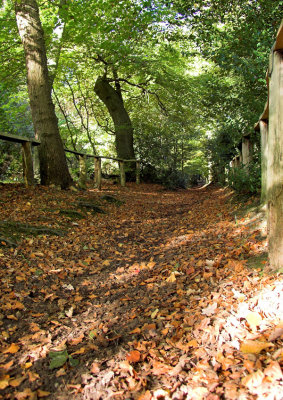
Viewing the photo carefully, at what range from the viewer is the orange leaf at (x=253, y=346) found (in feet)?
5.19

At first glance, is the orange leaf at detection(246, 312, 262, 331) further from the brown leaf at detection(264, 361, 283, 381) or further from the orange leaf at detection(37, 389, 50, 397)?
the orange leaf at detection(37, 389, 50, 397)

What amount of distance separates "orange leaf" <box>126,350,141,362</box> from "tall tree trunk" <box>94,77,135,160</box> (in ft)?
40.6

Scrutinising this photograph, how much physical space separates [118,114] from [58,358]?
13.2 meters

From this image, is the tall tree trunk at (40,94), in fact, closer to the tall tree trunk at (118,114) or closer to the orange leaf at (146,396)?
the orange leaf at (146,396)

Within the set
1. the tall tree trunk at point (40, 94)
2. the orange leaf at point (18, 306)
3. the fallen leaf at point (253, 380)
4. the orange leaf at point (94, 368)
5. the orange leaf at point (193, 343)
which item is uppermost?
the tall tree trunk at point (40, 94)

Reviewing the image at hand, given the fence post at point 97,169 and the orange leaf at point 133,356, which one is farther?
the fence post at point 97,169

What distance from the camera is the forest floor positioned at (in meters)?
1.59

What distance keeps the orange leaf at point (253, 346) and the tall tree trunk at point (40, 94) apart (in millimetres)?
6159

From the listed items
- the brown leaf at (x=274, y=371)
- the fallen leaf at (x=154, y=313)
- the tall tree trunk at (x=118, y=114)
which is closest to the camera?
the brown leaf at (x=274, y=371)

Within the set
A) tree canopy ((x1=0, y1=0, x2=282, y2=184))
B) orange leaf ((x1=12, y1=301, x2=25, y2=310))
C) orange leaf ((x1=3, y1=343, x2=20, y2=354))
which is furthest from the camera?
tree canopy ((x1=0, y1=0, x2=282, y2=184))

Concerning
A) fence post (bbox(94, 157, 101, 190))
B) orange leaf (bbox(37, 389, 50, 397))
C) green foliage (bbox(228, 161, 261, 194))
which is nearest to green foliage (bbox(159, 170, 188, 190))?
fence post (bbox(94, 157, 101, 190))

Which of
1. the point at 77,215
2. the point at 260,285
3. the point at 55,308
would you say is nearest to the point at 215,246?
the point at 260,285

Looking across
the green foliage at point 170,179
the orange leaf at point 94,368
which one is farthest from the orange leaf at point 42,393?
the green foliage at point 170,179

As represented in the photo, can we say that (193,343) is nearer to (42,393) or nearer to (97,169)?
(42,393)
